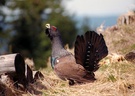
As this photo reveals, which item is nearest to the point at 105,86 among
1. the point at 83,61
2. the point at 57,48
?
the point at 83,61

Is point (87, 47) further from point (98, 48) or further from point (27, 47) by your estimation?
point (27, 47)

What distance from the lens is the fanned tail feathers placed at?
27.5 feet

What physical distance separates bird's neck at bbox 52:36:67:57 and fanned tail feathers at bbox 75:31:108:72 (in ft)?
1.67

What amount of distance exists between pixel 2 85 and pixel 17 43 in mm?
33851

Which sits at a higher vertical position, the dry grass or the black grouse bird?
the black grouse bird

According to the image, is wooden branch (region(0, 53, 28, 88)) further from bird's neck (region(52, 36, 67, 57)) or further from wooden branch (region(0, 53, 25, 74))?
bird's neck (region(52, 36, 67, 57))

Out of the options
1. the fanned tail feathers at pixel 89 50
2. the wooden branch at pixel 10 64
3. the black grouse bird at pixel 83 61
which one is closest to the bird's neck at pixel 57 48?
the black grouse bird at pixel 83 61

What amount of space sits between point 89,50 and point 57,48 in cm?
74

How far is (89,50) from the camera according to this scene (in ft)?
27.8

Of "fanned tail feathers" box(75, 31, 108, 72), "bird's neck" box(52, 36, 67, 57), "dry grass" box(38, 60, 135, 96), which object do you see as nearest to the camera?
"dry grass" box(38, 60, 135, 96)

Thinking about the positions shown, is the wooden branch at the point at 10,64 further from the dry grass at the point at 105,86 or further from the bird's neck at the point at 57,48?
the bird's neck at the point at 57,48

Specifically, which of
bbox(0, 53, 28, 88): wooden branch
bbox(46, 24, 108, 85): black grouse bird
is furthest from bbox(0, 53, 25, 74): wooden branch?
bbox(46, 24, 108, 85): black grouse bird

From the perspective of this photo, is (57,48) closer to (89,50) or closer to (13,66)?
(89,50)

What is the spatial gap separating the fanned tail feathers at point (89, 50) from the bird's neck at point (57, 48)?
0.51 metres
